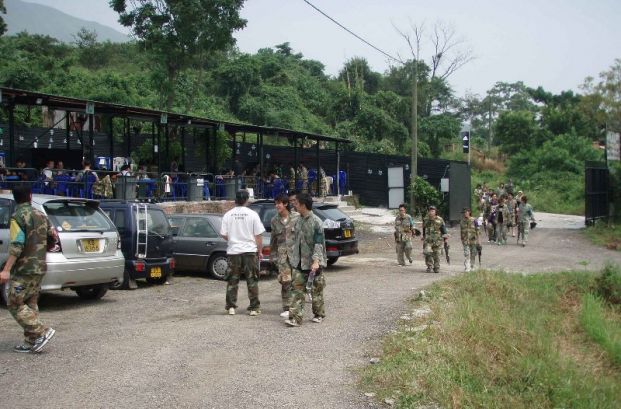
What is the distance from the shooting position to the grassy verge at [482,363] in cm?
625

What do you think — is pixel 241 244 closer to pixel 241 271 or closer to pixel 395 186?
pixel 241 271

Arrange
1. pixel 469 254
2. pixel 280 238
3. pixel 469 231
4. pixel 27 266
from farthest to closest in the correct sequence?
pixel 469 254
pixel 469 231
pixel 280 238
pixel 27 266

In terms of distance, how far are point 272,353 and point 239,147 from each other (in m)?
28.6

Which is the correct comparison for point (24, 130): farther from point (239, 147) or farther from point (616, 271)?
point (616, 271)

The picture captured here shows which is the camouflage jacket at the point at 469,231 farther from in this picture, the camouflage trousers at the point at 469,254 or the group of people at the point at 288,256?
the group of people at the point at 288,256

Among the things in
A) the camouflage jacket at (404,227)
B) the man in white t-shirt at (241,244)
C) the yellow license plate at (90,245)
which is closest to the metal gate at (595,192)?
the camouflage jacket at (404,227)

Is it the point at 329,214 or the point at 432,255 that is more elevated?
the point at 329,214

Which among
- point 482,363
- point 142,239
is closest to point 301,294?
point 482,363

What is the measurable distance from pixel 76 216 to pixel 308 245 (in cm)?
391

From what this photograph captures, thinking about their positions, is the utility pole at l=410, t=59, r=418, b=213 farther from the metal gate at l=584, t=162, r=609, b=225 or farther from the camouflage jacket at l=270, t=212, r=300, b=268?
the camouflage jacket at l=270, t=212, r=300, b=268

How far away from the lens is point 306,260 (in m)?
9.05

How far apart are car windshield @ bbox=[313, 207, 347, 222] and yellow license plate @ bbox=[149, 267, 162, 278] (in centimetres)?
474

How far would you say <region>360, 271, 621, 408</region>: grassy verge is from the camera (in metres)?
6.25

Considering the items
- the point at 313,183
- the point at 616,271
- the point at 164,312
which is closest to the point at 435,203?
the point at 313,183
